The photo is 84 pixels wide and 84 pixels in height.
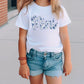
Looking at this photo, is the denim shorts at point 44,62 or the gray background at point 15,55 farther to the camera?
the gray background at point 15,55

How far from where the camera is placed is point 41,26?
240 cm

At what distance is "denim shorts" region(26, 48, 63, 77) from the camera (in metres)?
2.41

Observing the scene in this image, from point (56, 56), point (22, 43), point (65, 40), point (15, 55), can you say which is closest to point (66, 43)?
point (65, 40)

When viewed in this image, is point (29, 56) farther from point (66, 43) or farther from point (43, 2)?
point (43, 2)

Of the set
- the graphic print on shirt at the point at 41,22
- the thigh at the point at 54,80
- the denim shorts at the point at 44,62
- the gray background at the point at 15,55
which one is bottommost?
the gray background at the point at 15,55

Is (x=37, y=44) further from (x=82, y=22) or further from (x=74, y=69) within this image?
(x=82, y=22)

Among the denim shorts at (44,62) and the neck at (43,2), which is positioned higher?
the neck at (43,2)

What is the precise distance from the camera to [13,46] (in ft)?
19.9

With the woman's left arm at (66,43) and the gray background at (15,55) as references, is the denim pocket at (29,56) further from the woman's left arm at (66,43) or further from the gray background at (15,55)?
the gray background at (15,55)

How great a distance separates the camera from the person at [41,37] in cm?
240

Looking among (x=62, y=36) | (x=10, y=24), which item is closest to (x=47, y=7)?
(x=62, y=36)

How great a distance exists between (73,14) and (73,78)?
23.3 ft

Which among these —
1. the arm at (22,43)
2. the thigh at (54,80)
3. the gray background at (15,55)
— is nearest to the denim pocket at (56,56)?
the thigh at (54,80)

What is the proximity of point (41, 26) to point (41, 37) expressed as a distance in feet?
0.36
